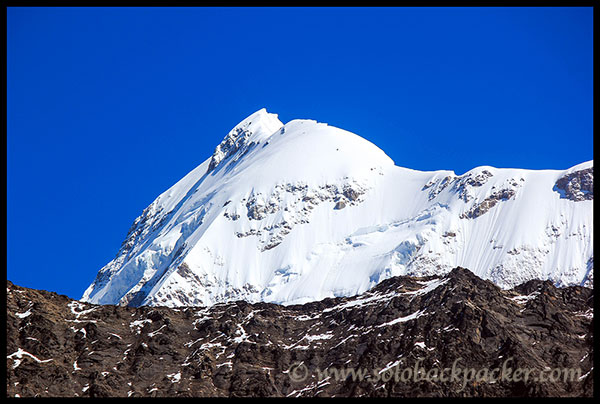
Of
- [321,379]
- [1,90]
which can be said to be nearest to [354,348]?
[321,379]

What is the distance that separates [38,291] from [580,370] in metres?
107

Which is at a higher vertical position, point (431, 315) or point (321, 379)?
point (431, 315)

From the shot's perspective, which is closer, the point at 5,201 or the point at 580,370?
the point at 5,201

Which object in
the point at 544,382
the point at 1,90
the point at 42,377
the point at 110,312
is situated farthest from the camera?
the point at 110,312

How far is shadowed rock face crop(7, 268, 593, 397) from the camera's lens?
165 m

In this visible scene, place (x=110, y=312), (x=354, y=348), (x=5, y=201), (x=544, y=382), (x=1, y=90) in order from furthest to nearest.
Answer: (x=110, y=312)
(x=354, y=348)
(x=544, y=382)
(x=5, y=201)
(x=1, y=90)

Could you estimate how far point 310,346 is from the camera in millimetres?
188500

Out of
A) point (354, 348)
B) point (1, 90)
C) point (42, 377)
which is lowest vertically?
point (42, 377)

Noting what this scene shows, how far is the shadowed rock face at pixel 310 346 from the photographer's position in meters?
165

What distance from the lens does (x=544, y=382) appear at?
154250 millimetres

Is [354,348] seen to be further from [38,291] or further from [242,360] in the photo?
[38,291]

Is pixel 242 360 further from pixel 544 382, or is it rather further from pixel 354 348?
pixel 544 382

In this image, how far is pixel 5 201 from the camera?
127 metres
